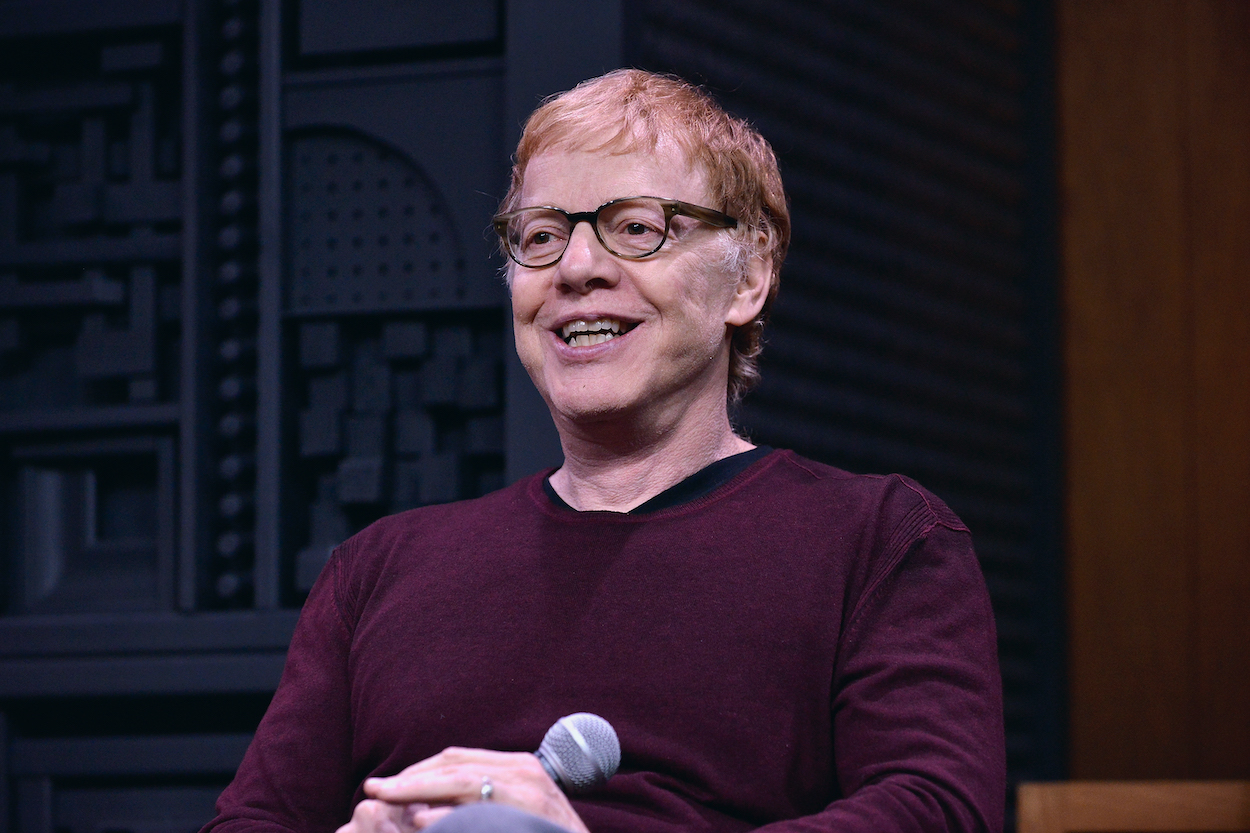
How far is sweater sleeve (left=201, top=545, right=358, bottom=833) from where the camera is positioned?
1.62 meters

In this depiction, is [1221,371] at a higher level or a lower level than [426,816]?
higher

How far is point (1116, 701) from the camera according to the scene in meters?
3.32

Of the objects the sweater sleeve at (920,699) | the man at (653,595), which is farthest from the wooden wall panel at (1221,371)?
the sweater sleeve at (920,699)

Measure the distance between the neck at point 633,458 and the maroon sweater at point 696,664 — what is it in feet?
0.23

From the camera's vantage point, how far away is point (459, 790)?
125 centimetres

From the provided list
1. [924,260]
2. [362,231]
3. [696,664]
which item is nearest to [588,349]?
[696,664]

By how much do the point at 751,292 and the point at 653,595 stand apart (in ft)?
1.59

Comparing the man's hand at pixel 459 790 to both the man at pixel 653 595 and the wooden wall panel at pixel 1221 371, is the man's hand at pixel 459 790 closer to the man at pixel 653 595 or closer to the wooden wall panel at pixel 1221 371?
the man at pixel 653 595

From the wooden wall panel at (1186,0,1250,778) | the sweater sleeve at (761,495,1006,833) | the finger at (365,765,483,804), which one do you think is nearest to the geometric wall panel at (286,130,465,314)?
the sweater sleeve at (761,495,1006,833)

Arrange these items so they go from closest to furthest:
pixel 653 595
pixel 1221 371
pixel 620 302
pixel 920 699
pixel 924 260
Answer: pixel 920 699 → pixel 653 595 → pixel 620 302 → pixel 924 260 → pixel 1221 371

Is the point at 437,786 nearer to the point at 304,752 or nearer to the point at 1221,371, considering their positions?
the point at 304,752

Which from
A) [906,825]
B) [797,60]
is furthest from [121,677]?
[797,60]

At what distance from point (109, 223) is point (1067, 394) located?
2.33 m

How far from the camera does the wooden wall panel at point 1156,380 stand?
10.8 feet
